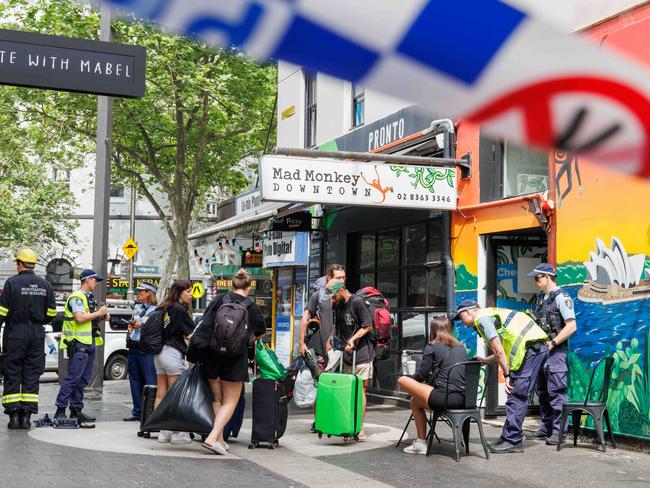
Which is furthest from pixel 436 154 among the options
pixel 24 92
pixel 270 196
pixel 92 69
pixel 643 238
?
pixel 24 92

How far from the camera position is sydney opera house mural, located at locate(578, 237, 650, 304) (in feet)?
29.1

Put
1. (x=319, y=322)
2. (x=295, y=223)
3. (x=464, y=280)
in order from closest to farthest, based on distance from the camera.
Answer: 1. (x=319, y=322)
2. (x=464, y=280)
3. (x=295, y=223)

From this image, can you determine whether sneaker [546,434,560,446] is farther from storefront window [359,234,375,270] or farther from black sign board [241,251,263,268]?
black sign board [241,251,263,268]

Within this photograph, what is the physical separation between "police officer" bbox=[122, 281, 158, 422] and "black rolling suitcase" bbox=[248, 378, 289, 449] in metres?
2.02

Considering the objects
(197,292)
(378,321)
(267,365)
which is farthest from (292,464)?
(197,292)

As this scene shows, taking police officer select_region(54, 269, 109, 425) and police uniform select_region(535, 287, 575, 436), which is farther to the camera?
police officer select_region(54, 269, 109, 425)

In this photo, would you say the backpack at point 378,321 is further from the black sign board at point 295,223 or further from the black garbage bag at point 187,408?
the black sign board at point 295,223

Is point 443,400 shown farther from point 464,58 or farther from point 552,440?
point 464,58

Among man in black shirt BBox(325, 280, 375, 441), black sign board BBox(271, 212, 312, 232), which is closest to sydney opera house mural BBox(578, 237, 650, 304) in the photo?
man in black shirt BBox(325, 280, 375, 441)

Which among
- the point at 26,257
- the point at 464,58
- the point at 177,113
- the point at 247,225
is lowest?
the point at 464,58

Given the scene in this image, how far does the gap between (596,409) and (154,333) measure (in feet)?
14.1

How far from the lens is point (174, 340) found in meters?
9.69

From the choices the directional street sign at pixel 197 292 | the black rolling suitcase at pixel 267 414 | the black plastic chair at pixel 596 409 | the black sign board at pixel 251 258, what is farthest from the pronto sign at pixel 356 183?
the directional street sign at pixel 197 292

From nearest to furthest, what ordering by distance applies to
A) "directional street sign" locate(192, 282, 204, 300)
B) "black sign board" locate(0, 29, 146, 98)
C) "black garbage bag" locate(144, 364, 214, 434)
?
"black sign board" locate(0, 29, 146, 98) < "black garbage bag" locate(144, 364, 214, 434) < "directional street sign" locate(192, 282, 204, 300)
